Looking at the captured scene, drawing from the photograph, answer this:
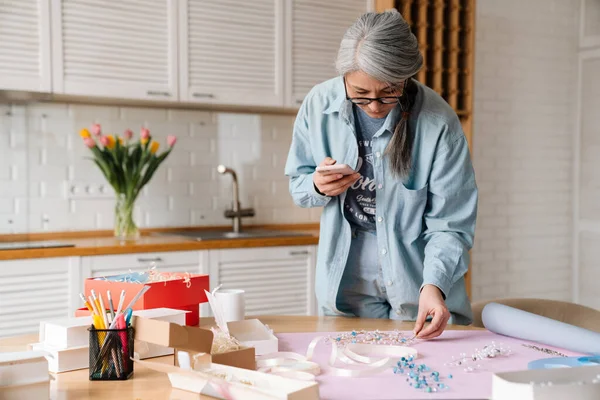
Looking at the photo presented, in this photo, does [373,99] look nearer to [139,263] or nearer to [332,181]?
[332,181]

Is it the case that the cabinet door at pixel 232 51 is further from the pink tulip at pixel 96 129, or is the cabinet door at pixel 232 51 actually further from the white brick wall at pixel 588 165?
the white brick wall at pixel 588 165

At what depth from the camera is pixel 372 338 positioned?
1771mm

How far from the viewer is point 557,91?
568 centimetres

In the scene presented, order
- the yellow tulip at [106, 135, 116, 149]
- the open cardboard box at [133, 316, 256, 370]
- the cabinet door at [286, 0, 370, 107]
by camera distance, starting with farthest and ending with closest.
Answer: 1. the cabinet door at [286, 0, 370, 107]
2. the yellow tulip at [106, 135, 116, 149]
3. the open cardboard box at [133, 316, 256, 370]

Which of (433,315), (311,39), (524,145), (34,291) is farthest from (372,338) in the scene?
(524,145)

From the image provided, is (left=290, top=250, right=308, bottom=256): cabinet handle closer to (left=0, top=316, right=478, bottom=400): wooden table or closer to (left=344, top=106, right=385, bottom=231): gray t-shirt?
(left=344, top=106, right=385, bottom=231): gray t-shirt

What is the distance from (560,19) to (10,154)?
4401 mm

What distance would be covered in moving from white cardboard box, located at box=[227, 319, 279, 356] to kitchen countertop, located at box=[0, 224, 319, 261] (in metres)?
1.98

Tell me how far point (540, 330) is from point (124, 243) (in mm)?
2465

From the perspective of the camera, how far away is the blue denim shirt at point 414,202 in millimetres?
2131

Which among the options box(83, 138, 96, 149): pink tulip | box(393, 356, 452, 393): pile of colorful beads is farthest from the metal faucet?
box(393, 356, 452, 393): pile of colorful beads

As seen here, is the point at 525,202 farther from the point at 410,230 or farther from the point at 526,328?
the point at 526,328

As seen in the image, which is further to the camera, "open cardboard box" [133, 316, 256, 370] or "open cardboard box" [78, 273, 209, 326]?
"open cardboard box" [78, 273, 209, 326]

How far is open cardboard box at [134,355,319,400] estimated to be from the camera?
1.24 meters
